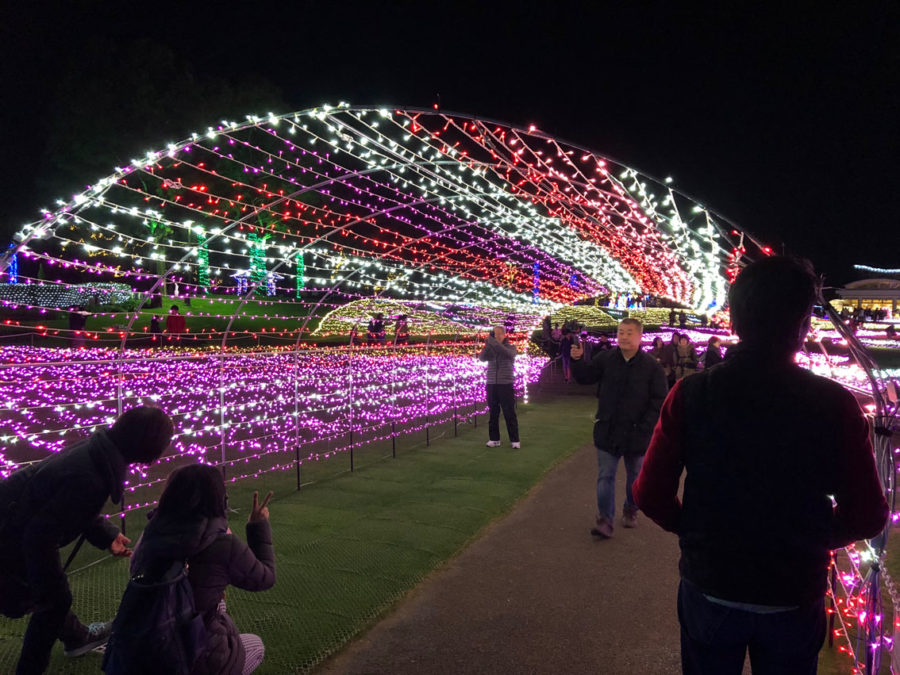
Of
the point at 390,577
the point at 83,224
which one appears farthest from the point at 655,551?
the point at 83,224

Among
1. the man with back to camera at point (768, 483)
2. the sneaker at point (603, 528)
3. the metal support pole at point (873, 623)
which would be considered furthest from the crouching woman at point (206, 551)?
the sneaker at point (603, 528)

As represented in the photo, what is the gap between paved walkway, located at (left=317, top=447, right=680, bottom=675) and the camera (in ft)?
10.4

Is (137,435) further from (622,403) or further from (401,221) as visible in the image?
(401,221)

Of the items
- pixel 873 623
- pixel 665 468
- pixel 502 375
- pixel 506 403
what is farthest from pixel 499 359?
pixel 665 468

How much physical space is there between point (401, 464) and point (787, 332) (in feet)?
20.7

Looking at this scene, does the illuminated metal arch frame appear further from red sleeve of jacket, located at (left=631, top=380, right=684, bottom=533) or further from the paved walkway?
the paved walkway

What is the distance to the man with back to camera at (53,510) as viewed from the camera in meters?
2.41

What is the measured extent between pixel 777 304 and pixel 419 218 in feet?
35.2

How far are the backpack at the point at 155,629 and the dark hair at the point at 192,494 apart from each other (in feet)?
0.59

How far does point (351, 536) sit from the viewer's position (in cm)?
497

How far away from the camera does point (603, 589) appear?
407cm

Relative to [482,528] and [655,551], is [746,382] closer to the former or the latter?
[655,551]

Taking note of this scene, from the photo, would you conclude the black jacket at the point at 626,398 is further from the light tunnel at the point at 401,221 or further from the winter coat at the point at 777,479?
the winter coat at the point at 777,479

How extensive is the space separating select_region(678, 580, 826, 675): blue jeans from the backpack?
1.69 meters
